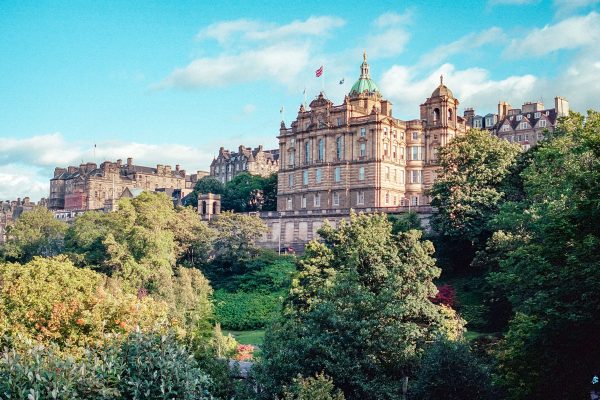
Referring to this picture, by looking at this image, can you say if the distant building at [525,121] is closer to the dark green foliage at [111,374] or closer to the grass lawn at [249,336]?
the grass lawn at [249,336]

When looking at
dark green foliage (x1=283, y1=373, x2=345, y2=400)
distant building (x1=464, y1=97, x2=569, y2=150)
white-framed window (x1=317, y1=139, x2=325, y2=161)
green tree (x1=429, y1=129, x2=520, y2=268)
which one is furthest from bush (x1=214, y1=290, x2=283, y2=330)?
distant building (x1=464, y1=97, x2=569, y2=150)

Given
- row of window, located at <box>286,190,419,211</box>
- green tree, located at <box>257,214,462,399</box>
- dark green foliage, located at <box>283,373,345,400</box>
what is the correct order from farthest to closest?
row of window, located at <box>286,190,419,211</box>
green tree, located at <box>257,214,462,399</box>
dark green foliage, located at <box>283,373,345,400</box>

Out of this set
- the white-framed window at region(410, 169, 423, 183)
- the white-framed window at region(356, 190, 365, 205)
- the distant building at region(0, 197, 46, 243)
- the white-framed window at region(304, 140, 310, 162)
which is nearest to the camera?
the white-framed window at region(356, 190, 365, 205)

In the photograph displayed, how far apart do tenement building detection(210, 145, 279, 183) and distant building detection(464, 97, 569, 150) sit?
4772 cm

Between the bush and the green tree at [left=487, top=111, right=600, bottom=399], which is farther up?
the green tree at [left=487, top=111, right=600, bottom=399]

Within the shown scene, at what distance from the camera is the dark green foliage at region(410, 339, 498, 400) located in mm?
25766

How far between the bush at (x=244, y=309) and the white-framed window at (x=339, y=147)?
21.5 metres

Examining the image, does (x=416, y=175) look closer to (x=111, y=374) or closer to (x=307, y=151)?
(x=307, y=151)

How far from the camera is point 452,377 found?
84.5 feet

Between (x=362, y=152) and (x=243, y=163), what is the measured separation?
212 feet

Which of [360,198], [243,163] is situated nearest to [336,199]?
[360,198]

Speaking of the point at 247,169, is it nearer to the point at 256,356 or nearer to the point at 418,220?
the point at 418,220

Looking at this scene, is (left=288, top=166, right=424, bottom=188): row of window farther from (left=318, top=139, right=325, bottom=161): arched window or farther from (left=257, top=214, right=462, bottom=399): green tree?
(left=257, top=214, right=462, bottom=399): green tree

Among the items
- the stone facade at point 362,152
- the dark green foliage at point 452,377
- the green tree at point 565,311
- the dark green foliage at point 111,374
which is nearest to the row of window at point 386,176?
the stone facade at point 362,152
